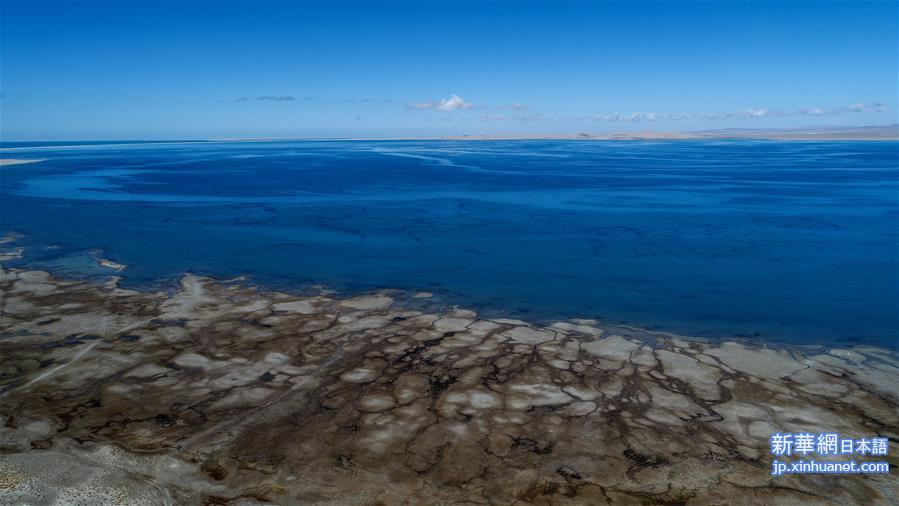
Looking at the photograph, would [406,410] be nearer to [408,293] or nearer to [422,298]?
[422,298]

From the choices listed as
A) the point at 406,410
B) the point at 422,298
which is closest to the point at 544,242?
the point at 422,298

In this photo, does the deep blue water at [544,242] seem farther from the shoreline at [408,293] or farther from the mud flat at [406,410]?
the mud flat at [406,410]

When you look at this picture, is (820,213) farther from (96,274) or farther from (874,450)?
(96,274)

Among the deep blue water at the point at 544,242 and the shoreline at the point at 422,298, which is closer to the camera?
the shoreline at the point at 422,298

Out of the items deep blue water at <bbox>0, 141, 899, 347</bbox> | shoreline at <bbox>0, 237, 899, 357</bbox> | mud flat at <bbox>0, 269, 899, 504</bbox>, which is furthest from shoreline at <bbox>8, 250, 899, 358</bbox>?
mud flat at <bbox>0, 269, 899, 504</bbox>

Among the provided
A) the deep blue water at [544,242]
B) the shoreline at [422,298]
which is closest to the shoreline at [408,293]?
the shoreline at [422,298]

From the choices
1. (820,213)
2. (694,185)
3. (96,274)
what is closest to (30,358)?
(96,274)
